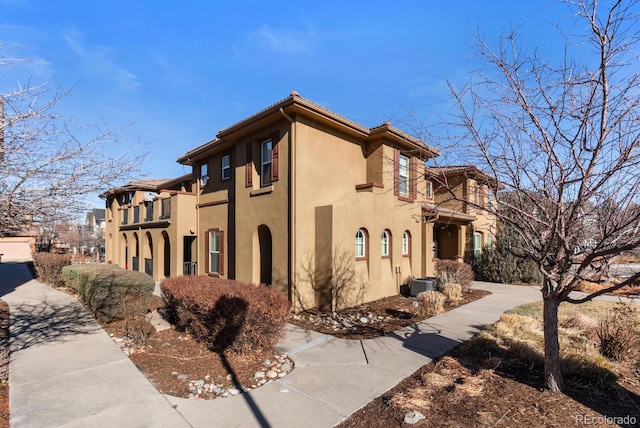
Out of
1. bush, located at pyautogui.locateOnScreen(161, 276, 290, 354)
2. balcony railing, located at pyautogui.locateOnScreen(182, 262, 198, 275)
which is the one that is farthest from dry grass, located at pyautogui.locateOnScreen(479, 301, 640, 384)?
balcony railing, located at pyautogui.locateOnScreen(182, 262, 198, 275)

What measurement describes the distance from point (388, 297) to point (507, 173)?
8.11 m

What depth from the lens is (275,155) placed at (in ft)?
33.6

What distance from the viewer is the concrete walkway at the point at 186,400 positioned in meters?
3.87

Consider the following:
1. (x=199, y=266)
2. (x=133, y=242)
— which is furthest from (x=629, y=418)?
(x=133, y=242)

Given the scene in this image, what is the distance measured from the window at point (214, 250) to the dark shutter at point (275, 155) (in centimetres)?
426

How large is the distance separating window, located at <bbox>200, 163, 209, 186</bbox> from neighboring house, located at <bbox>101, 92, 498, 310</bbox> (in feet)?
0.31

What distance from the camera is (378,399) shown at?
172 inches

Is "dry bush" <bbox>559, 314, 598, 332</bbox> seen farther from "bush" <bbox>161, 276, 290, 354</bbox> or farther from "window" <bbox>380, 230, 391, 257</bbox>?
"bush" <bbox>161, 276, 290, 354</bbox>

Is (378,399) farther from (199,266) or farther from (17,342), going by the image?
(199,266)

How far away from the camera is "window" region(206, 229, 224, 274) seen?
43.1 feet

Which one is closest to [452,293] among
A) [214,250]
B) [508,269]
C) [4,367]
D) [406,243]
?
[406,243]

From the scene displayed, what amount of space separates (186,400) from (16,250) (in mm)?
47619

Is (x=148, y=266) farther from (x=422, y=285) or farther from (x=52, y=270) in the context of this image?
(x=422, y=285)

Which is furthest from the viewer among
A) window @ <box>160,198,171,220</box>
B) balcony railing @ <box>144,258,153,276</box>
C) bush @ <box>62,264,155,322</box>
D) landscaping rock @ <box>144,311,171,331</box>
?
balcony railing @ <box>144,258,153,276</box>
